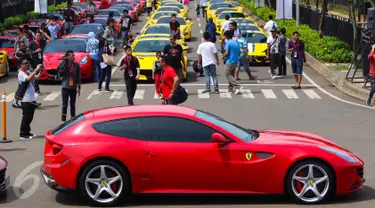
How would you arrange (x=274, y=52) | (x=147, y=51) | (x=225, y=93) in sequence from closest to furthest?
1. (x=225, y=93)
2. (x=147, y=51)
3. (x=274, y=52)

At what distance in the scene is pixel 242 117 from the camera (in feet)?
64.6

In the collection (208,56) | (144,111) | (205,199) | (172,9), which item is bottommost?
(205,199)

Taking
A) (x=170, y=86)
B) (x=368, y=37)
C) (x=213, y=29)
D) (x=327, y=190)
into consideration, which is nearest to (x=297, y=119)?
(x=170, y=86)

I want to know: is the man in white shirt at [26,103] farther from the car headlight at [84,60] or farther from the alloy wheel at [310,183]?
the car headlight at [84,60]

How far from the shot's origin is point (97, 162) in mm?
10656

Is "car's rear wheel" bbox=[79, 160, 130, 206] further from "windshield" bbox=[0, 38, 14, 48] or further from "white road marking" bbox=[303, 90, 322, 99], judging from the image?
"windshield" bbox=[0, 38, 14, 48]

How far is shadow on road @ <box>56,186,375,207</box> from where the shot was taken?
1103 centimetres

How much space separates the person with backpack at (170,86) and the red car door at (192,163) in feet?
18.3

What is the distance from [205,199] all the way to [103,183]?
1.47 meters

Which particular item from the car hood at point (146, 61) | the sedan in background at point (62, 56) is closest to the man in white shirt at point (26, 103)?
the sedan in background at point (62, 56)

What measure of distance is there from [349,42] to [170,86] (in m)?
19.7

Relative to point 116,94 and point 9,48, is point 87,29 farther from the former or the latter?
point 116,94

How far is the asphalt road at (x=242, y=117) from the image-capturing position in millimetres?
11234

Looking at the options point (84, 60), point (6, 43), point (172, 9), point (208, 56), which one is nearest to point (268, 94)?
point (208, 56)
